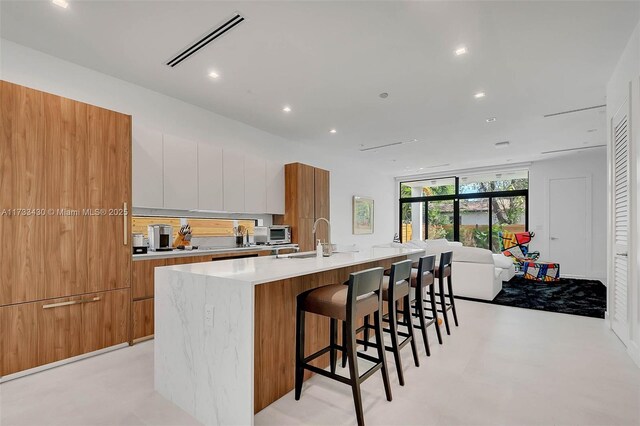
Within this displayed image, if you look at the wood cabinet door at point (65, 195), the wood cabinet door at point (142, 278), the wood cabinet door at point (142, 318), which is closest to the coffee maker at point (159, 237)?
the wood cabinet door at point (142, 278)

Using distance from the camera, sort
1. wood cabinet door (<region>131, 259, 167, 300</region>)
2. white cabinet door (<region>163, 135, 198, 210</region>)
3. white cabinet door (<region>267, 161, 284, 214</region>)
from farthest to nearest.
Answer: white cabinet door (<region>267, 161, 284, 214</region>) → white cabinet door (<region>163, 135, 198, 210</region>) → wood cabinet door (<region>131, 259, 167, 300</region>)

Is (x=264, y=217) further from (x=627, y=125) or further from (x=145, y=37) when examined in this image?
(x=627, y=125)

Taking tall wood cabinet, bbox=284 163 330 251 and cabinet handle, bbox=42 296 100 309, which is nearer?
cabinet handle, bbox=42 296 100 309

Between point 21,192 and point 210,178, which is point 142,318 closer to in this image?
point 21,192

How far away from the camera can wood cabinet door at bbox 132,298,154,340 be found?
321 cm

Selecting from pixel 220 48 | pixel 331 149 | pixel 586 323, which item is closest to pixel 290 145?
pixel 331 149

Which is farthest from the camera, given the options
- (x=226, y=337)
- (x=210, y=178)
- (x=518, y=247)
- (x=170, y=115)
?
(x=518, y=247)

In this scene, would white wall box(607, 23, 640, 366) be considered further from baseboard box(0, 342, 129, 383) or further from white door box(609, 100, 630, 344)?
baseboard box(0, 342, 129, 383)

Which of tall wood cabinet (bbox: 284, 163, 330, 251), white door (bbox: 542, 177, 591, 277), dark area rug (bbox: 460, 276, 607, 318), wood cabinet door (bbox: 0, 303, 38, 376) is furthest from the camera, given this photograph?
white door (bbox: 542, 177, 591, 277)

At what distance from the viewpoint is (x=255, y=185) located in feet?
16.4

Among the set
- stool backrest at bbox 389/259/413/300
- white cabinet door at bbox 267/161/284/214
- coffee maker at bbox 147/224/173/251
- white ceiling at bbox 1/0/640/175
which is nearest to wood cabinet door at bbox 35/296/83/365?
coffee maker at bbox 147/224/173/251

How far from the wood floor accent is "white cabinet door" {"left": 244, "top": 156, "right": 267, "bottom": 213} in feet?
8.73

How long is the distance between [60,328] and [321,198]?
4177 millimetres

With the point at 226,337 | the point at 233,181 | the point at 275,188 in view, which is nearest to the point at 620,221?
the point at 226,337
